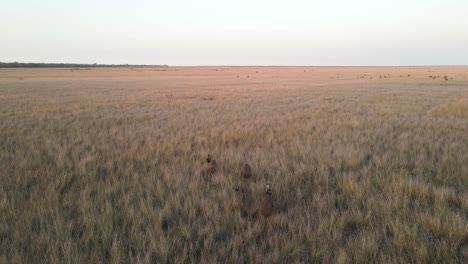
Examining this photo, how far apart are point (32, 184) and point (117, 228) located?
206 centimetres

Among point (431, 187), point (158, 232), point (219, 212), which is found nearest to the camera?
point (158, 232)

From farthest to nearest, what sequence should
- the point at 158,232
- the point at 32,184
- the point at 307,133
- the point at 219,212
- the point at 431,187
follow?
the point at 307,133
the point at 32,184
the point at 431,187
the point at 219,212
the point at 158,232

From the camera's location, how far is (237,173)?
14.8 ft

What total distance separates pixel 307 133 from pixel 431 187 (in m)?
4.13

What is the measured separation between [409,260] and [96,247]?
2688 millimetres

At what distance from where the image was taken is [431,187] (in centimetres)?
368

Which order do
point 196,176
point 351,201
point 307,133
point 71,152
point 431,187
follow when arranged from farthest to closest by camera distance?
point 307,133
point 71,152
point 196,176
point 431,187
point 351,201

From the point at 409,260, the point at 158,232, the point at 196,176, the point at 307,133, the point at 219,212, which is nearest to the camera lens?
the point at 409,260

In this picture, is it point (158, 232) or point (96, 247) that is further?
point (158, 232)

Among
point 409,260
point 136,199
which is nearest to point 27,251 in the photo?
point 136,199

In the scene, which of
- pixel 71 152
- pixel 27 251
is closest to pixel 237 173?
pixel 27 251

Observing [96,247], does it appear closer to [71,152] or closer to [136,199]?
[136,199]

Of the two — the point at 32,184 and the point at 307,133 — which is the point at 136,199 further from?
the point at 307,133

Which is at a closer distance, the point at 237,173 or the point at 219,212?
the point at 219,212
